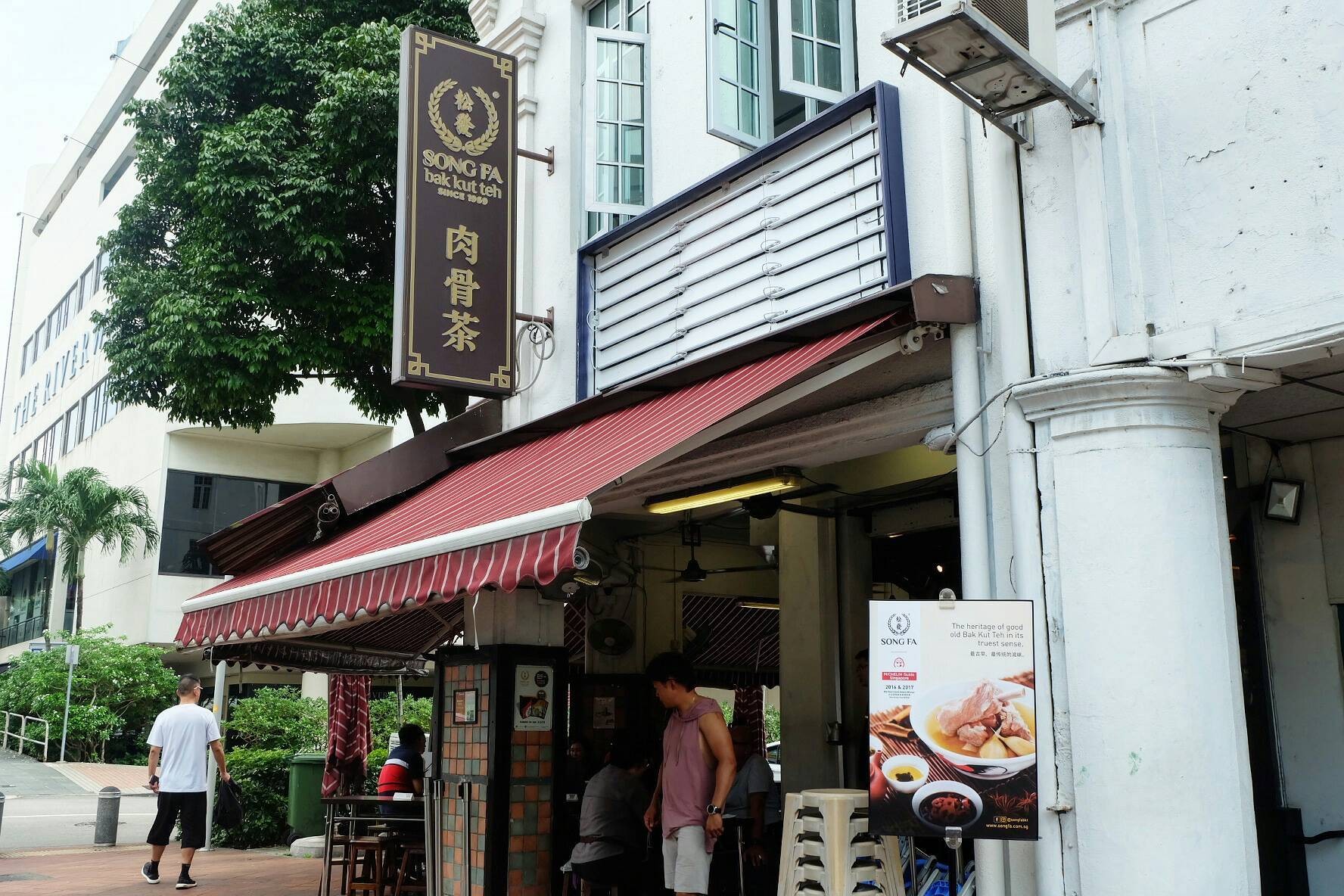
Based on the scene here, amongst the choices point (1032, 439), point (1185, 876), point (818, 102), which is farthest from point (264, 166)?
point (1185, 876)

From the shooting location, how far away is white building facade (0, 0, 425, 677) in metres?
31.2

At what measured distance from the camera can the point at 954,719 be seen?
4.49 m

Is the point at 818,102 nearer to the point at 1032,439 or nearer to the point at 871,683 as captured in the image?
the point at 1032,439

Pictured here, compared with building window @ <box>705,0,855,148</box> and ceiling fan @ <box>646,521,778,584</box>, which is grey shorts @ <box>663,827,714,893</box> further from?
ceiling fan @ <box>646,521,778,584</box>

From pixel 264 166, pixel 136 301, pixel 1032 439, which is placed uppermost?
pixel 264 166

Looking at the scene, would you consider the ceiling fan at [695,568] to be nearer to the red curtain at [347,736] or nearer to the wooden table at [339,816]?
the wooden table at [339,816]

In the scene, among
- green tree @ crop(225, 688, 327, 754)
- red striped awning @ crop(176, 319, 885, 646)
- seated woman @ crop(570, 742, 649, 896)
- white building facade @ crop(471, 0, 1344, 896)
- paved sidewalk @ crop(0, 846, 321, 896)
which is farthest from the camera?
green tree @ crop(225, 688, 327, 754)

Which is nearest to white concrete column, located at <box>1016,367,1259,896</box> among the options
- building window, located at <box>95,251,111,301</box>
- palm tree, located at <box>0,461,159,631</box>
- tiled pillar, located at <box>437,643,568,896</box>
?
tiled pillar, located at <box>437,643,568,896</box>

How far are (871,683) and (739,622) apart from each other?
385 inches

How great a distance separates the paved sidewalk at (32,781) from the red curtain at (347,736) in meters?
10.6

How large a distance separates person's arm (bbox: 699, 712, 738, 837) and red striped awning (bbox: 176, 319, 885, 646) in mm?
1328

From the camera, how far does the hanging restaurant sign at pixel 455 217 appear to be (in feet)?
27.0

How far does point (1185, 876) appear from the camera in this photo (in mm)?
4426

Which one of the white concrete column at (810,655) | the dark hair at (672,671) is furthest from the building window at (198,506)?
the dark hair at (672,671)
